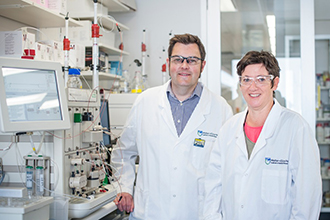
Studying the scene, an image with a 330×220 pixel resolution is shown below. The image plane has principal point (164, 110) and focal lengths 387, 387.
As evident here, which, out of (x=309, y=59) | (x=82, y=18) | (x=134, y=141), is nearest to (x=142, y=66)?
(x=82, y=18)

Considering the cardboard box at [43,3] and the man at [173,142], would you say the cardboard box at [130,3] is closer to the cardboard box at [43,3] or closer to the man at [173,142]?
the cardboard box at [43,3]

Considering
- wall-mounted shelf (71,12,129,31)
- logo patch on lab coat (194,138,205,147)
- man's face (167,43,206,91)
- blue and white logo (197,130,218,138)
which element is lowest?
logo patch on lab coat (194,138,205,147)

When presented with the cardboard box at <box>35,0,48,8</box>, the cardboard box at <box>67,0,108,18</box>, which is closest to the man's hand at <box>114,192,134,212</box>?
the cardboard box at <box>35,0,48,8</box>

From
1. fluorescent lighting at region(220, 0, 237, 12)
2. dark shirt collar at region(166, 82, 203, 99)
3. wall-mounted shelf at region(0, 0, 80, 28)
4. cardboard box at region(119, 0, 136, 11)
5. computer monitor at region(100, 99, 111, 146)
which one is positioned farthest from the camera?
cardboard box at region(119, 0, 136, 11)

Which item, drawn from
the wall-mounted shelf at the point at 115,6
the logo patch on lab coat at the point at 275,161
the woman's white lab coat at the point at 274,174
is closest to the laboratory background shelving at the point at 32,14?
the wall-mounted shelf at the point at 115,6

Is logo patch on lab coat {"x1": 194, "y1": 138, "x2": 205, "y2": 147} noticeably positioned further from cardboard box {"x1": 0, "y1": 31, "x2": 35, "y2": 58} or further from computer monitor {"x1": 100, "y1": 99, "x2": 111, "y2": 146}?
cardboard box {"x1": 0, "y1": 31, "x2": 35, "y2": 58}

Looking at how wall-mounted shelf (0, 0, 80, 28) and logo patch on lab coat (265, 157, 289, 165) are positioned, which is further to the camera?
wall-mounted shelf (0, 0, 80, 28)

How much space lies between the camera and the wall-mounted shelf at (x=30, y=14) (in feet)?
8.12

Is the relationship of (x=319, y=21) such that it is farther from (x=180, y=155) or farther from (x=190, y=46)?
(x=180, y=155)

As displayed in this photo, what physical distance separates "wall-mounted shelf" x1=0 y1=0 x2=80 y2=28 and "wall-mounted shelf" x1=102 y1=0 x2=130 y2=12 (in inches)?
33.0

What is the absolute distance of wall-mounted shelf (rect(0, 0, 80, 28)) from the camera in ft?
8.12

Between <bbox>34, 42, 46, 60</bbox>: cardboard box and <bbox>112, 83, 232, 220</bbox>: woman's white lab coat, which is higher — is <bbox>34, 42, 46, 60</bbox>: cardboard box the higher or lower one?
the higher one

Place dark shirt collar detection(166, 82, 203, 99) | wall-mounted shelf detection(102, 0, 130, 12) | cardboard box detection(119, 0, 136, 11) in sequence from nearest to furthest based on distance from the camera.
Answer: dark shirt collar detection(166, 82, 203, 99), wall-mounted shelf detection(102, 0, 130, 12), cardboard box detection(119, 0, 136, 11)

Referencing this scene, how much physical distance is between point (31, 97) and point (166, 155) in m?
0.81
